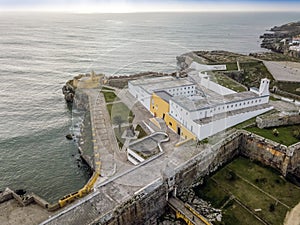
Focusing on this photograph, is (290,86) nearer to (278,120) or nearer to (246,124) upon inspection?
(278,120)

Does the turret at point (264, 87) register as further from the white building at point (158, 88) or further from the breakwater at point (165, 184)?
the white building at point (158, 88)

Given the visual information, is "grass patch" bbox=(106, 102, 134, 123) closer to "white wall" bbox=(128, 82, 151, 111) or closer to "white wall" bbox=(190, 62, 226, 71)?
"white wall" bbox=(128, 82, 151, 111)

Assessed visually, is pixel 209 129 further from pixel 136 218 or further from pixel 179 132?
pixel 136 218

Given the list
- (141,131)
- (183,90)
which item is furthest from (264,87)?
(141,131)

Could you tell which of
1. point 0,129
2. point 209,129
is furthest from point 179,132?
point 0,129

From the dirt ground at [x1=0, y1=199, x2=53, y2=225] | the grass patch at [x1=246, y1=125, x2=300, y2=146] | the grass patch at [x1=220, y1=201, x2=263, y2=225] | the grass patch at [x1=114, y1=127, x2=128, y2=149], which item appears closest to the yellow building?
the grass patch at [x1=114, y1=127, x2=128, y2=149]

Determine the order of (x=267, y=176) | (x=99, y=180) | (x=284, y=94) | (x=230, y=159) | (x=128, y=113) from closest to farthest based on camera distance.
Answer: (x=99, y=180) < (x=267, y=176) < (x=230, y=159) < (x=128, y=113) < (x=284, y=94)

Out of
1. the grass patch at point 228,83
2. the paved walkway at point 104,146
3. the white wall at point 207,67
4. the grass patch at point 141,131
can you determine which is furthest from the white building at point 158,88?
the white wall at point 207,67
